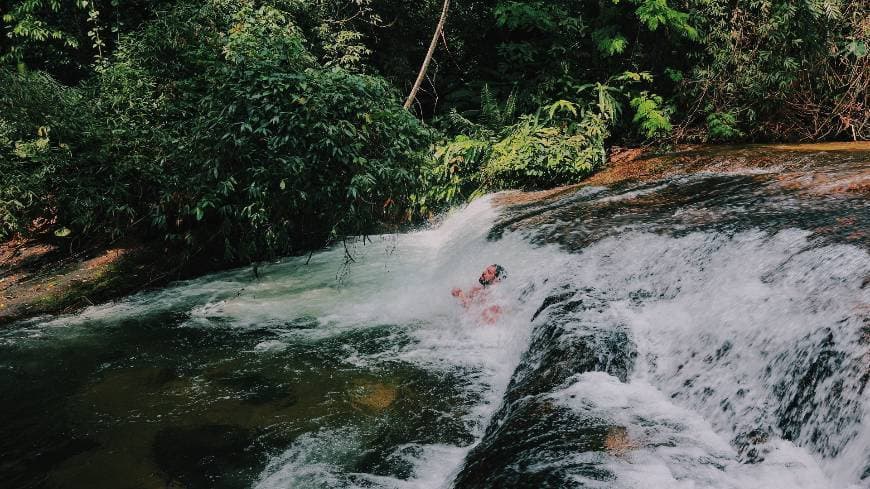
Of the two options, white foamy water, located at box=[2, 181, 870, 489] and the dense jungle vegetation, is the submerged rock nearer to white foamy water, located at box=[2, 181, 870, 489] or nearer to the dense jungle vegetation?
white foamy water, located at box=[2, 181, 870, 489]

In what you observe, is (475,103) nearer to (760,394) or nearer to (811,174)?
(811,174)

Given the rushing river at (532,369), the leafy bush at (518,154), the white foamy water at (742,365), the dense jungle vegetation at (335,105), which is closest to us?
the white foamy water at (742,365)

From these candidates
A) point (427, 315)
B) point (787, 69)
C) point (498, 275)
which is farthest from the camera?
point (787, 69)

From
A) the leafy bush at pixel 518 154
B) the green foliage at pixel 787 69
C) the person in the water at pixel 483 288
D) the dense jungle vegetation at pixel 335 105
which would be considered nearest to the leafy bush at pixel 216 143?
the dense jungle vegetation at pixel 335 105

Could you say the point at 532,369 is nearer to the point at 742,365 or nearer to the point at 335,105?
the point at 742,365

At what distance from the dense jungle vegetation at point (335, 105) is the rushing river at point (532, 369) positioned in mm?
1468

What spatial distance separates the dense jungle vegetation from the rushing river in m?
1.47

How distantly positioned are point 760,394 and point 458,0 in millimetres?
11775

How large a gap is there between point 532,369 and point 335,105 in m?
3.66

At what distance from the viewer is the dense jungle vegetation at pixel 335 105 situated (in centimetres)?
634

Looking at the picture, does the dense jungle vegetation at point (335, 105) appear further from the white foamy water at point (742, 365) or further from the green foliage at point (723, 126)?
the white foamy water at point (742, 365)

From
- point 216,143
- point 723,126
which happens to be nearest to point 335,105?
point 216,143

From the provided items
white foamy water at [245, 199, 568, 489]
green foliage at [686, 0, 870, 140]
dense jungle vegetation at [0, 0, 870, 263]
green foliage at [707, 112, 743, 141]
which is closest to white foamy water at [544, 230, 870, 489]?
white foamy water at [245, 199, 568, 489]

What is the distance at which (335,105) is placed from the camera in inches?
248
